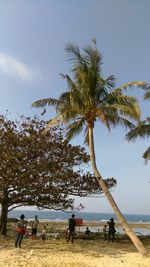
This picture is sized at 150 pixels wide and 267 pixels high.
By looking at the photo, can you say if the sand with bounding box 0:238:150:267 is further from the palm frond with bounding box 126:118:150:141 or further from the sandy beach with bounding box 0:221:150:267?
the palm frond with bounding box 126:118:150:141

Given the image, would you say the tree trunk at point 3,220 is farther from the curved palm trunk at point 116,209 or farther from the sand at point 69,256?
the curved palm trunk at point 116,209

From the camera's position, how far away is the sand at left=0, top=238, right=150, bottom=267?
14.4 metres

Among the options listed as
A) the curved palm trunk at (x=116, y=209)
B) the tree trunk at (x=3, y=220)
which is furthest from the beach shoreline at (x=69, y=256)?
the tree trunk at (x=3, y=220)

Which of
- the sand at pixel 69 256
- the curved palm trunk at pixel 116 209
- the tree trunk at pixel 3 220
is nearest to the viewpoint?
the sand at pixel 69 256

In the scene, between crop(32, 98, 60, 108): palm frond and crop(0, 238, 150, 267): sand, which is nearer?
crop(0, 238, 150, 267): sand

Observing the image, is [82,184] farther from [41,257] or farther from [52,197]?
[41,257]

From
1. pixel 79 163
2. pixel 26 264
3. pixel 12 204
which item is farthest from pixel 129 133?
pixel 26 264

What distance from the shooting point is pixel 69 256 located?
625 inches

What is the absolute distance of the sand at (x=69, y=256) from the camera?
567 inches

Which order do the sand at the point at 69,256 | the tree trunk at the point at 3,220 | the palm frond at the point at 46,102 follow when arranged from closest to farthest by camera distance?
the sand at the point at 69,256 < the palm frond at the point at 46,102 < the tree trunk at the point at 3,220

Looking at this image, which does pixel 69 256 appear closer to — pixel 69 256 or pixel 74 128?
pixel 69 256

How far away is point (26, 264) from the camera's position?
14.0 m

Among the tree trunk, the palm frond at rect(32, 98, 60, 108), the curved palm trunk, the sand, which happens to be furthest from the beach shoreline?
the palm frond at rect(32, 98, 60, 108)

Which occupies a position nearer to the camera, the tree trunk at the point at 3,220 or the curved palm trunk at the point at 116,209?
the curved palm trunk at the point at 116,209
